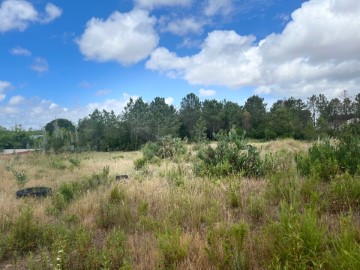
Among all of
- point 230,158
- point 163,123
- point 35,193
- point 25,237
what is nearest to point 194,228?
point 25,237

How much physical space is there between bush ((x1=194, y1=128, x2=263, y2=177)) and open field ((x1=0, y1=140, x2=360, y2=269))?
101 cm

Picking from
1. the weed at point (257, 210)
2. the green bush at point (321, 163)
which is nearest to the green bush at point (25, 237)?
the weed at point (257, 210)

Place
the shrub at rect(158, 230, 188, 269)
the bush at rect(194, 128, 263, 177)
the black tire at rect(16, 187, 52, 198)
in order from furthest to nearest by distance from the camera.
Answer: the black tire at rect(16, 187, 52, 198) < the bush at rect(194, 128, 263, 177) < the shrub at rect(158, 230, 188, 269)

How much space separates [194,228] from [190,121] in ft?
217

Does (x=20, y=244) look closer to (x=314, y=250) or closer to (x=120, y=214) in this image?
(x=120, y=214)

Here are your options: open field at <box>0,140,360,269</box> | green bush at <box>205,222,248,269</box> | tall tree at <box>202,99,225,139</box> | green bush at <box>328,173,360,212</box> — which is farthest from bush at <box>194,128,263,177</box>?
tall tree at <box>202,99,225,139</box>

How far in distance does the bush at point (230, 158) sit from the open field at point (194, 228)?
101 cm

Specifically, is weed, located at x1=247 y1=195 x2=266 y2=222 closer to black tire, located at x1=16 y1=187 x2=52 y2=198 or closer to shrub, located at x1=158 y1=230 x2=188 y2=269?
shrub, located at x1=158 y1=230 x2=188 y2=269

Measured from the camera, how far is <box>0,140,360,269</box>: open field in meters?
3.20

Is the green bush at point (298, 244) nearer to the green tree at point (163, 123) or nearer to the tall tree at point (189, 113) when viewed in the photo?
the green tree at point (163, 123)

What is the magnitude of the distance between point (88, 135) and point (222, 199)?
5652 cm

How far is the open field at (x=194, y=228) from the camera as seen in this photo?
3203mm

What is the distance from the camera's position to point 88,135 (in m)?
59.4

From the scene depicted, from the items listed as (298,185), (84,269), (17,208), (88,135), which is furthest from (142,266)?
(88,135)
